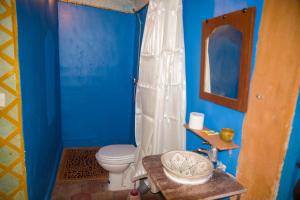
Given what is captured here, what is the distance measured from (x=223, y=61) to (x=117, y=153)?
4.75 ft

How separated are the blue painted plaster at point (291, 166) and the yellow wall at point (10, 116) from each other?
5.11 feet

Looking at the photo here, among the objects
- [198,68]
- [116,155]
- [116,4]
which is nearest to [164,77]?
[198,68]

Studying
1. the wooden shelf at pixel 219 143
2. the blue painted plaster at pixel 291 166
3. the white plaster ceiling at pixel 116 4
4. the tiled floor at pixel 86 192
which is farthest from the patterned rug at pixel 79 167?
the white plaster ceiling at pixel 116 4

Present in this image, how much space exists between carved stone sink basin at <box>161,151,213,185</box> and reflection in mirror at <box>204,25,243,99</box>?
→ 46cm

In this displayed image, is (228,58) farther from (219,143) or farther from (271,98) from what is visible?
(219,143)

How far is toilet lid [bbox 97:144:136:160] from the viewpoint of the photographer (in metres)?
2.02

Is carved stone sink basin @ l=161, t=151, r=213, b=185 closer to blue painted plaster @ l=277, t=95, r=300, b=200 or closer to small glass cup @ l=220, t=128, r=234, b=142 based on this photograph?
small glass cup @ l=220, t=128, r=234, b=142

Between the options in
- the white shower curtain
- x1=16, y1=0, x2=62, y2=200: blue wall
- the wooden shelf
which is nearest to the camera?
the wooden shelf

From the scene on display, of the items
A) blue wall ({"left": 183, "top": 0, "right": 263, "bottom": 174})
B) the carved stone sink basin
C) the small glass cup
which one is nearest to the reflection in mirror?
blue wall ({"left": 183, "top": 0, "right": 263, "bottom": 174})

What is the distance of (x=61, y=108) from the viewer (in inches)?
116

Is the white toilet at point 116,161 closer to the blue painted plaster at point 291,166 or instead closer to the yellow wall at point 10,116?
the yellow wall at point 10,116

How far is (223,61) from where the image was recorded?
126 centimetres

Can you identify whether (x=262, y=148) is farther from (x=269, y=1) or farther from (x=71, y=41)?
(x=71, y=41)

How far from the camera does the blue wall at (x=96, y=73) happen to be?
281 cm
